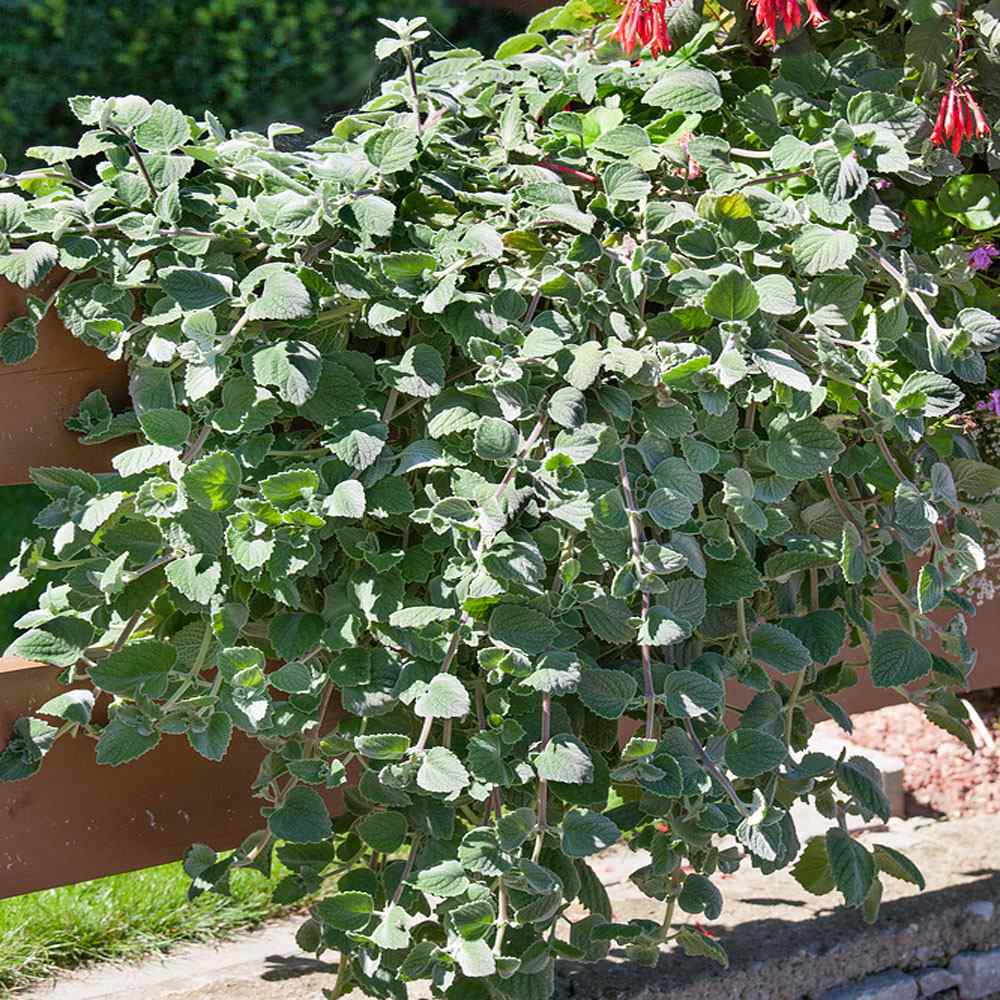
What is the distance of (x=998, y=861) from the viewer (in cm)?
225

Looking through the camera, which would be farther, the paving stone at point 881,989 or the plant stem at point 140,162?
the paving stone at point 881,989

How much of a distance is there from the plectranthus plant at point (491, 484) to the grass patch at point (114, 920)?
0.85 meters

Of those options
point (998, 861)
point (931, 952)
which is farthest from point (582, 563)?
point (998, 861)

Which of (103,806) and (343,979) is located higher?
(103,806)

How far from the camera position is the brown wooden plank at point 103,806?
4.54 ft

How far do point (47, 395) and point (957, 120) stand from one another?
0.95m

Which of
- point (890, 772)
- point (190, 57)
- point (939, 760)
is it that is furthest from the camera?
point (190, 57)

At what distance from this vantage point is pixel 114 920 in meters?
2.12

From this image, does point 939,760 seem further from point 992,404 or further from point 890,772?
point 992,404

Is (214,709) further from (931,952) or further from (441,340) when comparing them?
(931,952)

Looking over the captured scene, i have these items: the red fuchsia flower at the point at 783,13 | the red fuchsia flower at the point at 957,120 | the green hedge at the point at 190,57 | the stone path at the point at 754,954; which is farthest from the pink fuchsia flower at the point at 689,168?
the green hedge at the point at 190,57

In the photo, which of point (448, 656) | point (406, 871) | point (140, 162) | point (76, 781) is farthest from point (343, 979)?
point (140, 162)

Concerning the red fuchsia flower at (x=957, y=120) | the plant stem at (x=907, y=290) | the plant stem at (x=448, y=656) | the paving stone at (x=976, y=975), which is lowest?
the paving stone at (x=976, y=975)

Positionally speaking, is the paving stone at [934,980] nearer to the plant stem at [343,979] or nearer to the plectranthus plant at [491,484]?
the plectranthus plant at [491,484]
